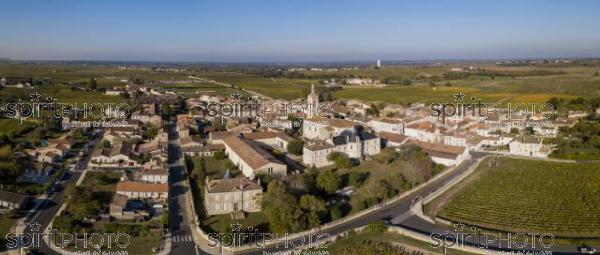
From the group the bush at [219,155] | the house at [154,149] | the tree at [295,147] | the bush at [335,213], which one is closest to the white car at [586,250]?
the bush at [335,213]

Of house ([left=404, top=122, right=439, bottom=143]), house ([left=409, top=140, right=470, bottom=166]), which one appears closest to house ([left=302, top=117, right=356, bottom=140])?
house ([left=404, top=122, right=439, bottom=143])

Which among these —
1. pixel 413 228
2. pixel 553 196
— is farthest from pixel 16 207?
pixel 553 196

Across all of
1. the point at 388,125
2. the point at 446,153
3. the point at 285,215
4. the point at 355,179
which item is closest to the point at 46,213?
the point at 285,215

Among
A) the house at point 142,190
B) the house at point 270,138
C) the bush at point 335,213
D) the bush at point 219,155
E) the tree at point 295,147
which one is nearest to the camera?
the bush at point 335,213

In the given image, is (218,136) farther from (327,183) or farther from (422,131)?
(422,131)

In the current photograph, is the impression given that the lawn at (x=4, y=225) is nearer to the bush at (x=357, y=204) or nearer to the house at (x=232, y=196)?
the house at (x=232, y=196)

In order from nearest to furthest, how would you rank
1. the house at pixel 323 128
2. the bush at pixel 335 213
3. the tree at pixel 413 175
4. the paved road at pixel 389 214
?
the paved road at pixel 389 214
the bush at pixel 335 213
the tree at pixel 413 175
the house at pixel 323 128
